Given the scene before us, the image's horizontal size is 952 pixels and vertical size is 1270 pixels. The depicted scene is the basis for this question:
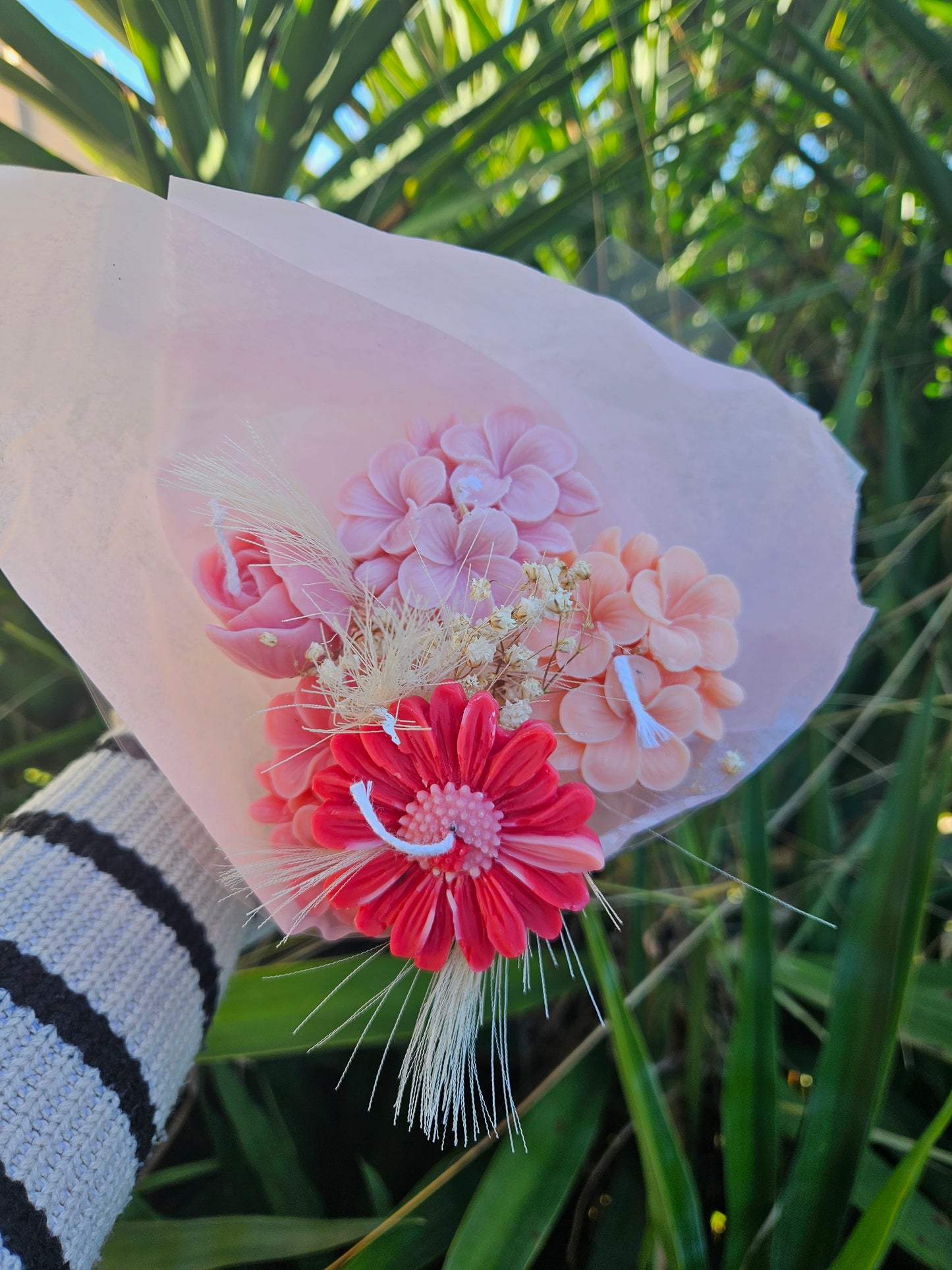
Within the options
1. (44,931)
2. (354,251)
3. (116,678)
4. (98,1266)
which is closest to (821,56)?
(354,251)

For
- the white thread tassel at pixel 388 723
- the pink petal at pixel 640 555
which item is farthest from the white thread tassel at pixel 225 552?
the pink petal at pixel 640 555

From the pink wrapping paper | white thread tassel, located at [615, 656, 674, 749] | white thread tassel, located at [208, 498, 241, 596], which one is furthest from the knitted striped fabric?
white thread tassel, located at [615, 656, 674, 749]

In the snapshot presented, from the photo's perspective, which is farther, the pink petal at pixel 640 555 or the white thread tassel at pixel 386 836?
the pink petal at pixel 640 555

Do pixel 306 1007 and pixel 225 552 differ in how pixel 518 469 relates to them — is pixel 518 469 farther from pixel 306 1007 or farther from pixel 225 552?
pixel 306 1007

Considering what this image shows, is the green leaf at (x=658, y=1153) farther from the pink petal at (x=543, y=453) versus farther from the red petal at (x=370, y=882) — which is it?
the pink petal at (x=543, y=453)

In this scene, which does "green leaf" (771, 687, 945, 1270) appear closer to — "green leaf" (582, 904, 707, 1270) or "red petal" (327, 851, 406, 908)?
"green leaf" (582, 904, 707, 1270)

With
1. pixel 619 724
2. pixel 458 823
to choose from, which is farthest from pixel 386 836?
pixel 619 724
